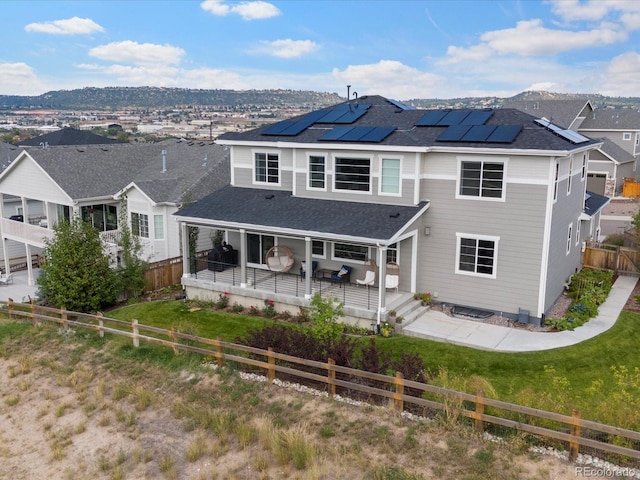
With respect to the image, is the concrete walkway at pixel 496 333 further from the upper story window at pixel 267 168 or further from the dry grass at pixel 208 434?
the upper story window at pixel 267 168

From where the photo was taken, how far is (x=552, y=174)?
669 inches

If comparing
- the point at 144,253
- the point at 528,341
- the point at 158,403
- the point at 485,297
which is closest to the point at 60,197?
the point at 144,253

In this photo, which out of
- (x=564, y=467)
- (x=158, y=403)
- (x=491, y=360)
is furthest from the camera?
(x=491, y=360)

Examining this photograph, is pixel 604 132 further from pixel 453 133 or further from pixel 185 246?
pixel 185 246

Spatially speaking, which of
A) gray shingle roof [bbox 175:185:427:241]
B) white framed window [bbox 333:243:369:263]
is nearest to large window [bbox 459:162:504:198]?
gray shingle roof [bbox 175:185:427:241]

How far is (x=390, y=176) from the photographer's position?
64.0ft

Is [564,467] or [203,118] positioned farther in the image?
[203,118]

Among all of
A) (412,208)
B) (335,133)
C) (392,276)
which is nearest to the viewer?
(412,208)

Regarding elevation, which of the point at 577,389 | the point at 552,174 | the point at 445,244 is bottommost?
the point at 577,389

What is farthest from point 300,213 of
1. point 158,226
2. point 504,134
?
point 158,226

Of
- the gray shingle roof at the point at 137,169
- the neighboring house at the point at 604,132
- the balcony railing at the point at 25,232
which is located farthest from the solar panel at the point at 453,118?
the neighboring house at the point at 604,132

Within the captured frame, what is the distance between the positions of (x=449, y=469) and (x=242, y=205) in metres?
13.9

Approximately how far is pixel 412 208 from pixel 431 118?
4.15 metres

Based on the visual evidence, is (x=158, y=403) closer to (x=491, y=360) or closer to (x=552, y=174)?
(x=491, y=360)
